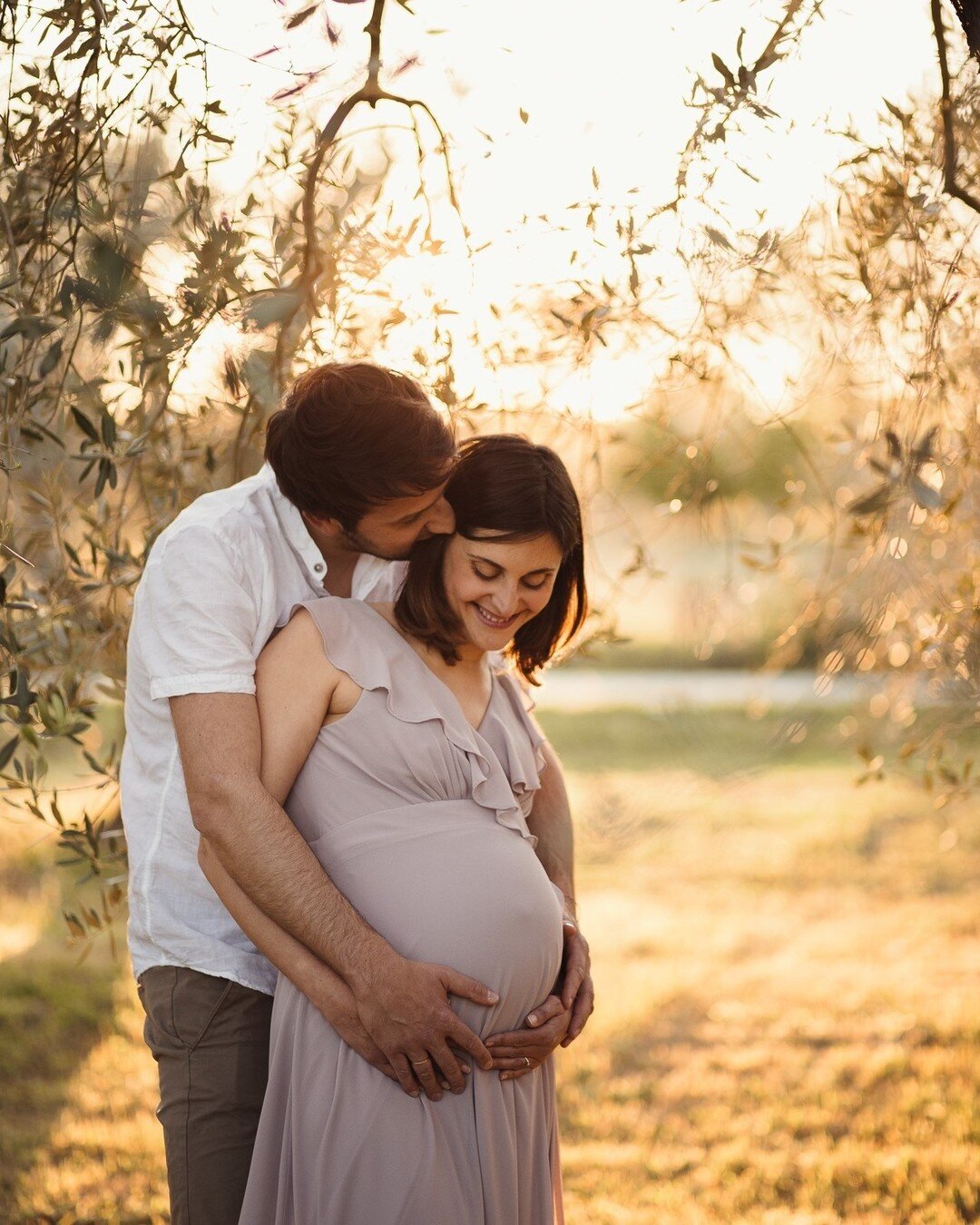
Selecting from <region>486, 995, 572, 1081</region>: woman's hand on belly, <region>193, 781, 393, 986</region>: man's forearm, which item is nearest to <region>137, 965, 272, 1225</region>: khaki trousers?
<region>193, 781, 393, 986</region>: man's forearm

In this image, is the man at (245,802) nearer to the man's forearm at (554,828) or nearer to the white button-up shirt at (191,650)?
the white button-up shirt at (191,650)

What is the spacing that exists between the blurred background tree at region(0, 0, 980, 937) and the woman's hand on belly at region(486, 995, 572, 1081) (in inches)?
43.3

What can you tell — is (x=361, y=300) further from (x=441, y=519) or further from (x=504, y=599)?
(x=504, y=599)

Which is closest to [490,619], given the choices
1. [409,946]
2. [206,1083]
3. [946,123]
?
[409,946]

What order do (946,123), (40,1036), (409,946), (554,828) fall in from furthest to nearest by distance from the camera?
(40,1036) < (554,828) < (946,123) < (409,946)

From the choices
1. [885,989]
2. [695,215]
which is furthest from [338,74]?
[885,989]

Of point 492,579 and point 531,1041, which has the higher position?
point 492,579

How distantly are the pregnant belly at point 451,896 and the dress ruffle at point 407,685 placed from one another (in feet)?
0.33

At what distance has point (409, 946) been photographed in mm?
2379

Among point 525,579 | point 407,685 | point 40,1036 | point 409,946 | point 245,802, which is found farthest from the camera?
point 40,1036

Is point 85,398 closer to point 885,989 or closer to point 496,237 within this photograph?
point 496,237

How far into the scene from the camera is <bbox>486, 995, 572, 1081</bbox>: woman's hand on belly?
2420 millimetres

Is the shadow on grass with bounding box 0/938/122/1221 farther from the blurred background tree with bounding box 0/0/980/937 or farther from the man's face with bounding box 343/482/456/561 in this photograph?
the man's face with bounding box 343/482/456/561

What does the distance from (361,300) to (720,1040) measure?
169 inches
